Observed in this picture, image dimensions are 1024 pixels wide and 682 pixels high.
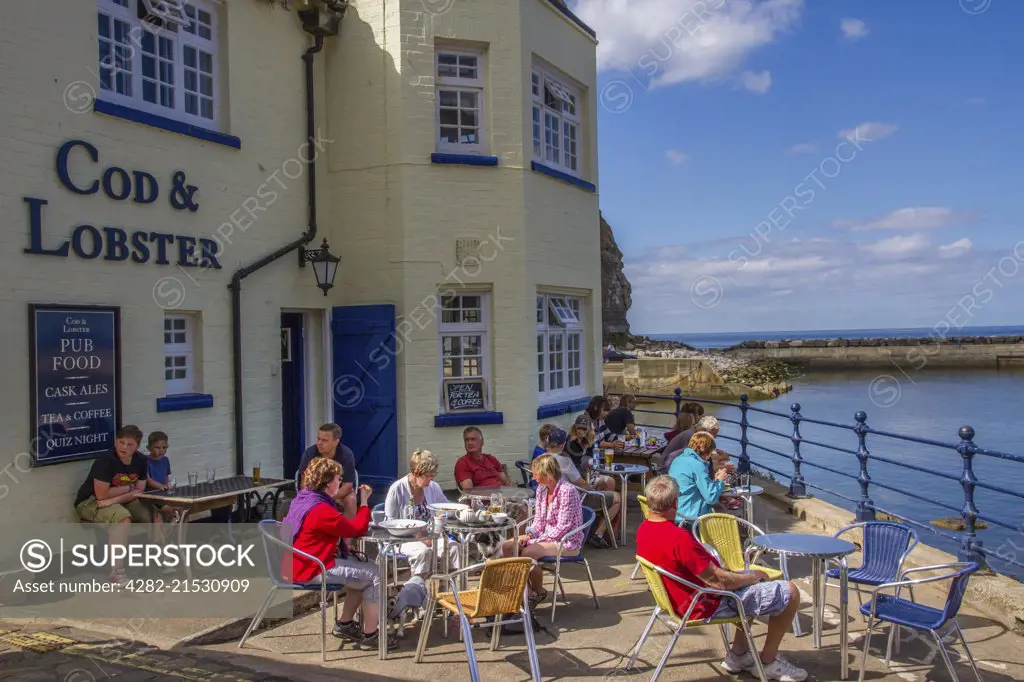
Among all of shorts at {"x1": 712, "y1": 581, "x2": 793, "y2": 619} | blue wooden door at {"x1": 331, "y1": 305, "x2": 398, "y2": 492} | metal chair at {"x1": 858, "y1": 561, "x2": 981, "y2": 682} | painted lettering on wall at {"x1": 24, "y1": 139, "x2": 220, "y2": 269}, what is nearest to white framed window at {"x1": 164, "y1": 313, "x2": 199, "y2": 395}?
painted lettering on wall at {"x1": 24, "y1": 139, "x2": 220, "y2": 269}

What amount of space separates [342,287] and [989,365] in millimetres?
73810

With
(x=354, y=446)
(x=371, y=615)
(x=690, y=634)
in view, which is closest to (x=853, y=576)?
(x=690, y=634)

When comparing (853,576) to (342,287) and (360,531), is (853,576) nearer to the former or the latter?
(360,531)

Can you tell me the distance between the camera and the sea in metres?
15.0

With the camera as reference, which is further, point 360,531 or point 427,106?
point 427,106

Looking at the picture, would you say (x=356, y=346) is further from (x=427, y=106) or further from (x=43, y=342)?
(x=43, y=342)

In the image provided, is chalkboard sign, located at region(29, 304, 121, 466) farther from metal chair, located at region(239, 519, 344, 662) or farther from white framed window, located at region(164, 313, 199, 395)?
metal chair, located at region(239, 519, 344, 662)

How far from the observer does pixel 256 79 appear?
9.73 m

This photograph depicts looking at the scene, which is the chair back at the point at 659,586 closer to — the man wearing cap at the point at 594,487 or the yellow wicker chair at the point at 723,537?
the yellow wicker chair at the point at 723,537

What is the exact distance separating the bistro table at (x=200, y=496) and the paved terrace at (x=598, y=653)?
1592mm

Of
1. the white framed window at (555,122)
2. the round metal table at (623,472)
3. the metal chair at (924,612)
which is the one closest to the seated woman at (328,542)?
the metal chair at (924,612)

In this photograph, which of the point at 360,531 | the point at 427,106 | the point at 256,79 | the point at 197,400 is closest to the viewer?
the point at 360,531

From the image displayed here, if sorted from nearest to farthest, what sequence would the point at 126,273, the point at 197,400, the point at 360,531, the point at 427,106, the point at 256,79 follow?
1. the point at 360,531
2. the point at 126,273
3. the point at 197,400
4. the point at 256,79
5. the point at 427,106

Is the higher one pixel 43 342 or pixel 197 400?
pixel 43 342
